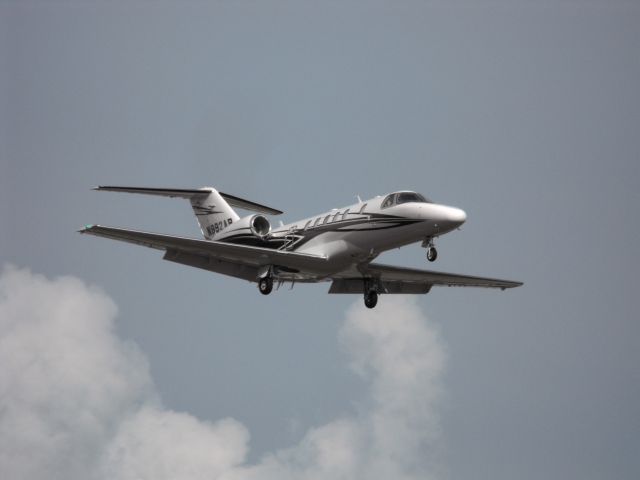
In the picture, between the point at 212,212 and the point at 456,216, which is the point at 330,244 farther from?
the point at 212,212

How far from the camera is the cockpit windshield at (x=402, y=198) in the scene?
25.8m

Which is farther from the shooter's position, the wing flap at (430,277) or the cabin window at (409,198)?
the wing flap at (430,277)

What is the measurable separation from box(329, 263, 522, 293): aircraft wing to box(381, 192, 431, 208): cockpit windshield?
9.67 feet

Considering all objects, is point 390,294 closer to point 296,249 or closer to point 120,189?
point 296,249

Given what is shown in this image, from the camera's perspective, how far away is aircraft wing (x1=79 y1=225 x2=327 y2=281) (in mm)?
26875

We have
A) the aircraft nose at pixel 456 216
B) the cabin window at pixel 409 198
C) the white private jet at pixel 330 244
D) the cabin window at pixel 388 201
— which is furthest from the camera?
the cabin window at pixel 388 201

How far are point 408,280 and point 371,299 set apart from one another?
2248mm

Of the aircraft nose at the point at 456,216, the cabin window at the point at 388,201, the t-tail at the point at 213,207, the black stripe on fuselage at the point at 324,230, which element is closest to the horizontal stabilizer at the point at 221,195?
the t-tail at the point at 213,207

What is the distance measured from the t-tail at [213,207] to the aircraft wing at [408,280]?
14.0 ft

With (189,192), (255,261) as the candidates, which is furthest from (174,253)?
(189,192)

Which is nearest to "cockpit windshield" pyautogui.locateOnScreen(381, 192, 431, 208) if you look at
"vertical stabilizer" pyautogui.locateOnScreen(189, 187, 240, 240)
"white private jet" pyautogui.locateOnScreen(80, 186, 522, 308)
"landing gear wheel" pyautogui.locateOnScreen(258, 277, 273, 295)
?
"white private jet" pyautogui.locateOnScreen(80, 186, 522, 308)

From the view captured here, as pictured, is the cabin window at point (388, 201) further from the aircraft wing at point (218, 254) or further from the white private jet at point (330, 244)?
the aircraft wing at point (218, 254)

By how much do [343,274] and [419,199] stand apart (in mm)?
4296

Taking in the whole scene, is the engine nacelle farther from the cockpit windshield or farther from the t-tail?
the cockpit windshield
